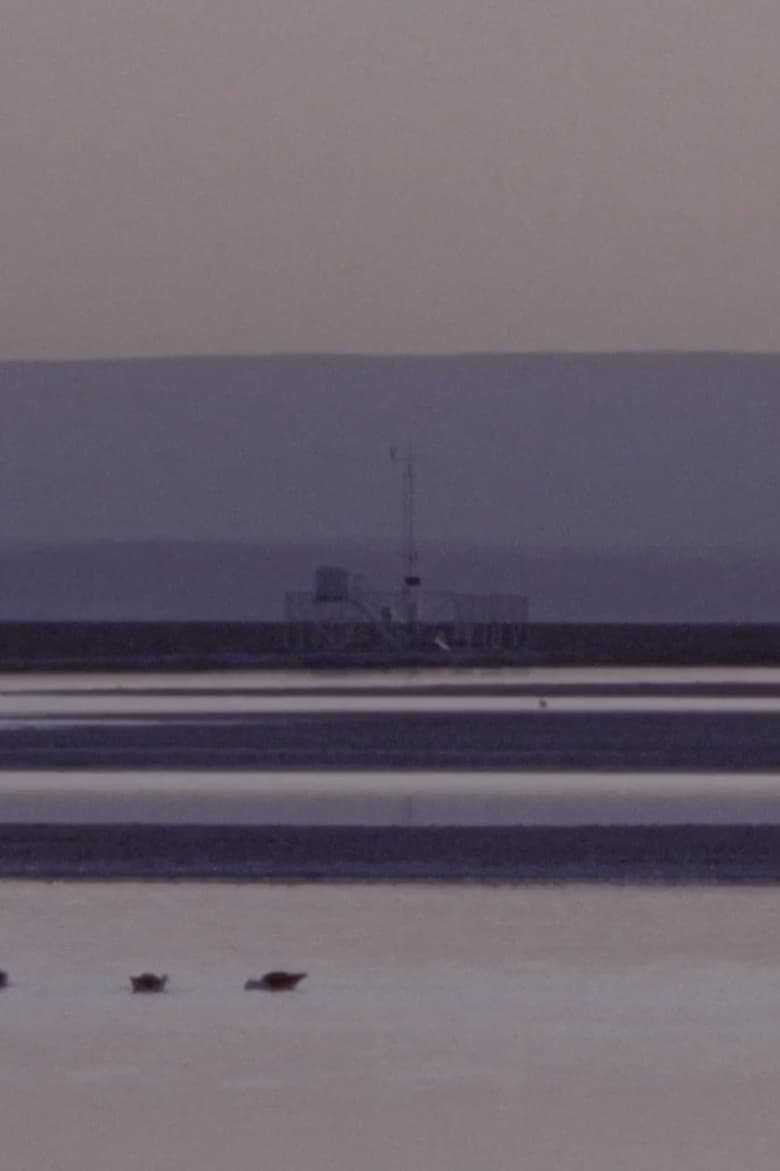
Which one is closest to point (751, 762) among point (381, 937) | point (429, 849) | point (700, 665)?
point (429, 849)

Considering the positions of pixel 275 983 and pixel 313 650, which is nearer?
pixel 275 983

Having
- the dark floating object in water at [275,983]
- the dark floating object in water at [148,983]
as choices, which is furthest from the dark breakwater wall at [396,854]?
the dark floating object in water at [148,983]

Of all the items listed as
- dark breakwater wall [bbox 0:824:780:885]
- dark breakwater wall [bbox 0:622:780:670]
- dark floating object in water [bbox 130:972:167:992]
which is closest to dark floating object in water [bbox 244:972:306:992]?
dark floating object in water [bbox 130:972:167:992]

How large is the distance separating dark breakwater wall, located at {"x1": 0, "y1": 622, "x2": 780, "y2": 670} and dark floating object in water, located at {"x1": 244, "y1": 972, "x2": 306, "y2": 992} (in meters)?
57.4

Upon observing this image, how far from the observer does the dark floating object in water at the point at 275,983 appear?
16109 mm

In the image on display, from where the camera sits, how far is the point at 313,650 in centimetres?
8650

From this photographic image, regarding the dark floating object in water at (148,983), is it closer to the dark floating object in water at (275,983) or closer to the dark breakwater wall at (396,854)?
the dark floating object in water at (275,983)

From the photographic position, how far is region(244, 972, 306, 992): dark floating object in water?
634 inches

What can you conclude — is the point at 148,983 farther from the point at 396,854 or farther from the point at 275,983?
the point at 396,854

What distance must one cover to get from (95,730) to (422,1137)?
28.8 meters

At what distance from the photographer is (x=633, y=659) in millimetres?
87812

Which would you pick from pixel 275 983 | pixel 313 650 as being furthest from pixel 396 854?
pixel 313 650

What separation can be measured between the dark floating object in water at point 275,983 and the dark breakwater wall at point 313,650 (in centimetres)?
5742

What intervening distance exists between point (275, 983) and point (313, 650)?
70.4m
